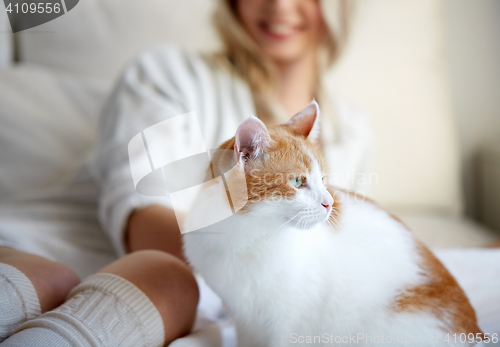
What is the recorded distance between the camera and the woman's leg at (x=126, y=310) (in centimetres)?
31

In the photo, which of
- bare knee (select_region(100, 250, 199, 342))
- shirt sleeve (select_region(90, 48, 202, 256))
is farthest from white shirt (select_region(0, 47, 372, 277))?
Answer: bare knee (select_region(100, 250, 199, 342))

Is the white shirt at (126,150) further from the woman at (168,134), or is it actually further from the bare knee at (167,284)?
the bare knee at (167,284)

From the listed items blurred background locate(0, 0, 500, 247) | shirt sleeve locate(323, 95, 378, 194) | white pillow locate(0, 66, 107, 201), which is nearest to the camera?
shirt sleeve locate(323, 95, 378, 194)

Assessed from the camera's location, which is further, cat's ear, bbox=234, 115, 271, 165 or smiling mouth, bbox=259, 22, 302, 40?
smiling mouth, bbox=259, 22, 302, 40

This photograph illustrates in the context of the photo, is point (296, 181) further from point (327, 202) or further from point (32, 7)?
point (32, 7)

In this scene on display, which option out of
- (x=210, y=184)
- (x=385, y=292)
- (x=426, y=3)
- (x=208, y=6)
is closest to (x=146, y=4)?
(x=208, y=6)

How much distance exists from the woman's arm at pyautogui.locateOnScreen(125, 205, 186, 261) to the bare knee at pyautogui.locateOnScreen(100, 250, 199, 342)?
47 mm

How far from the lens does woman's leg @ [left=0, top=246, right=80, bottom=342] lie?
346mm

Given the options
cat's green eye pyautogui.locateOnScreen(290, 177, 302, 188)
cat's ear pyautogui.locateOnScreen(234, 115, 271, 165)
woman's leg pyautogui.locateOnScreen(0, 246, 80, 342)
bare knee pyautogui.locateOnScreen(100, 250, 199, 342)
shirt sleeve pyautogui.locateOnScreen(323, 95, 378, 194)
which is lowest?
bare knee pyautogui.locateOnScreen(100, 250, 199, 342)

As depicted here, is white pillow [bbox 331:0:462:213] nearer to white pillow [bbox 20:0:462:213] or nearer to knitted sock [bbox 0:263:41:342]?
white pillow [bbox 20:0:462:213]

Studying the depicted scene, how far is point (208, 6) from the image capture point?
113 cm

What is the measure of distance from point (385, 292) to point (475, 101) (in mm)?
484

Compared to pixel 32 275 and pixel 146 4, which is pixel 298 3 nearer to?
pixel 32 275

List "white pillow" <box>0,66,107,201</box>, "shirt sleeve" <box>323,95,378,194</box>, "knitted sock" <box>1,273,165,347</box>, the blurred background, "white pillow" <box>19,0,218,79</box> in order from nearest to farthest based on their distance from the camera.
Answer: "knitted sock" <box>1,273,165,347</box>
"shirt sleeve" <box>323,95,378,194</box>
the blurred background
"white pillow" <box>0,66,107,201</box>
"white pillow" <box>19,0,218,79</box>
